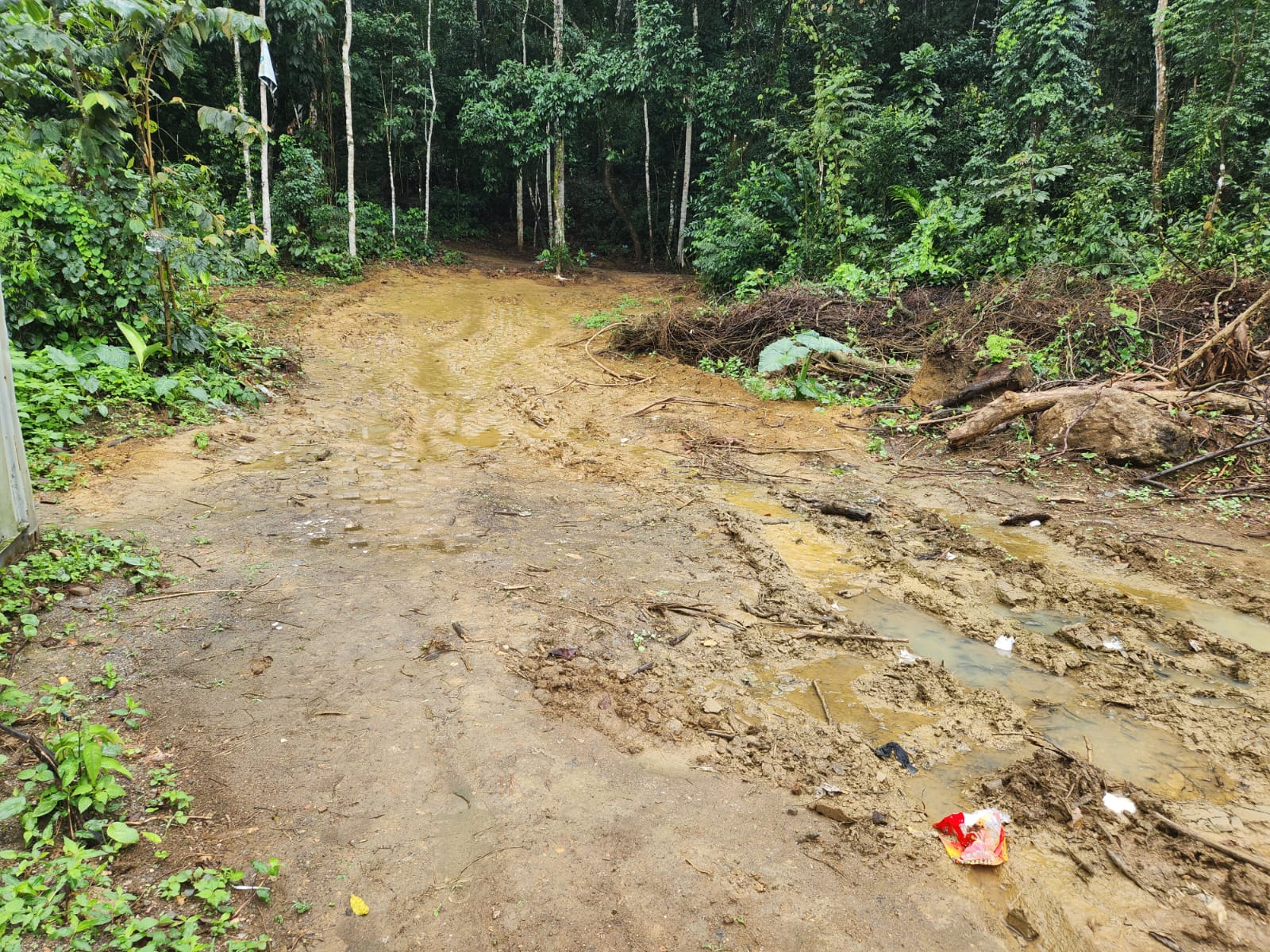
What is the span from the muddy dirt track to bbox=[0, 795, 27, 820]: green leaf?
0.43 meters

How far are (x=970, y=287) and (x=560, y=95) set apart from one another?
496 inches

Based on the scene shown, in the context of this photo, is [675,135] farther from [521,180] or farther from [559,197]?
[559,197]

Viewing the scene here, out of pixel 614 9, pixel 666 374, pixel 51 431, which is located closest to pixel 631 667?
pixel 51 431

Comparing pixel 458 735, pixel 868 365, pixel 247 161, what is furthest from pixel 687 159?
pixel 458 735

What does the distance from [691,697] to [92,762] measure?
2.33 m

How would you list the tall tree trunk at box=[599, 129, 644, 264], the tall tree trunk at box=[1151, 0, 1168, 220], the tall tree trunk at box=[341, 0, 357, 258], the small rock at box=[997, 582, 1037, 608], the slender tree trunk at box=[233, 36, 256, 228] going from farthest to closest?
the tall tree trunk at box=[599, 129, 644, 264] → the tall tree trunk at box=[341, 0, 357, 258] → the slender tree trunk at box=[233, 36, 256, 228] → the tall tree trunk at box=[1151, 0, 1168, 220] → the small rock at box=[997, 582, 1037, 608]

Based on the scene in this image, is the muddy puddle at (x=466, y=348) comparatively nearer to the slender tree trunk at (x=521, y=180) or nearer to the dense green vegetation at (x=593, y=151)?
the dense green vegetation at (x=593, y=151)

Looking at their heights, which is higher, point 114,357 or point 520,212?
point 520,212

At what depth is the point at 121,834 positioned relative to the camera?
2.14 meters

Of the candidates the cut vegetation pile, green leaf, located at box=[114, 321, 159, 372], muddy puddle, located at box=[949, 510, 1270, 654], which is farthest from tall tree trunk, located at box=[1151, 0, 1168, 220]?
green leaf, located at box=[114, 321, 159, 372]

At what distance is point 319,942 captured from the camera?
1.99 m

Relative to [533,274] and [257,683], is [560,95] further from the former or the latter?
[257,683]

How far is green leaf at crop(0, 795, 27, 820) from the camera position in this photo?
2.09 m

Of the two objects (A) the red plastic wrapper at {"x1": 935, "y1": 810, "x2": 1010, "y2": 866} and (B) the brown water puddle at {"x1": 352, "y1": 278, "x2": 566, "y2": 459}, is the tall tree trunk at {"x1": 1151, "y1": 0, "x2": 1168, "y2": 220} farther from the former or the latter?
(A) the red plastic wrapper at {"x1": 935, "y1": 810, "x2": 1010, "y2": 866}
